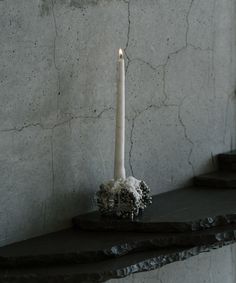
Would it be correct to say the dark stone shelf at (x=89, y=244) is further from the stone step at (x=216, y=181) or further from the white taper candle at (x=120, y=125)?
the stone step at (x=216, y=181)

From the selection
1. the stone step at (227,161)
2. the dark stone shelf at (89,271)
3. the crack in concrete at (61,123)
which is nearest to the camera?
the dark stone shelf at (89,271)

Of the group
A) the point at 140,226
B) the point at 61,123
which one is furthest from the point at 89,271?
the point at 61,123

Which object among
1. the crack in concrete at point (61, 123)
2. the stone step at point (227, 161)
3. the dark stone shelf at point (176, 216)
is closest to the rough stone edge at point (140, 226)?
the dark stone shelf at point (176, 216)

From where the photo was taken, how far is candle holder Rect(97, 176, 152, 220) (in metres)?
1.51

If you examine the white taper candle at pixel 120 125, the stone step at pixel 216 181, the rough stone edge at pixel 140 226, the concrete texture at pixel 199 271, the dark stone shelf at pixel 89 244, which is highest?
the white taper candle at pixel 120 125

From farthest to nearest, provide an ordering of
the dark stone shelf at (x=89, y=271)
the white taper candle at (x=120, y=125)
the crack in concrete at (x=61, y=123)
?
the white taper candle at (x=120, y=125), the crack in concrete at (x=61, y=123), the dark stone shelf at (x=89, y=271)

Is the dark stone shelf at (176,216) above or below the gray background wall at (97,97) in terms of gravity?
below

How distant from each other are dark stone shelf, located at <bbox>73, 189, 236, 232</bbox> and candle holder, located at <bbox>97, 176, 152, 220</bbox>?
16 millimetres

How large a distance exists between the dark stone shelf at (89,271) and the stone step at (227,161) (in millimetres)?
579

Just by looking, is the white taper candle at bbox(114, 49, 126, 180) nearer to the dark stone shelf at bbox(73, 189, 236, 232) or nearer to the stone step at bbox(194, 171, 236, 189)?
the dark stone shelf at bbox(73, 189, 236, 232)

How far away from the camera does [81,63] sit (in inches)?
60.8

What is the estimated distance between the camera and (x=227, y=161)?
6.47 ft

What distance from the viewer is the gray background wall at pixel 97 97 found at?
141 centimetres

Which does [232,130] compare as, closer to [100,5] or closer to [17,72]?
[100,5]
